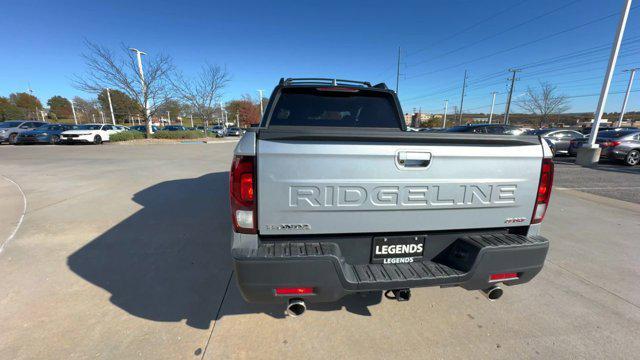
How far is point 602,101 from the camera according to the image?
1112cm

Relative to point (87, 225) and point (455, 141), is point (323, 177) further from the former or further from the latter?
point (87, 225)

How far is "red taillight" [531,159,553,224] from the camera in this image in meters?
2.05

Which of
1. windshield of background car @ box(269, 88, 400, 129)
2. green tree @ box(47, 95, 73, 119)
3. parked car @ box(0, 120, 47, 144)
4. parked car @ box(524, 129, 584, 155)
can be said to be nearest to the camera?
windshield of background car @ box(269, 88, 400, 129)

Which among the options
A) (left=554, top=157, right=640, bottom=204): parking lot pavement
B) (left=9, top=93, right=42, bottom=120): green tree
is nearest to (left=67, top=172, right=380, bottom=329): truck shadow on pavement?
(left=554, top=157, right=640, bottom=204): parking lot pavement

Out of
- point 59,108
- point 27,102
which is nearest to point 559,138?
point 27,102

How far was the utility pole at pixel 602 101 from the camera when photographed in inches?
403

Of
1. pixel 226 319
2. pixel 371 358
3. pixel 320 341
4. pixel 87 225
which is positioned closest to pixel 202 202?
pixel 87 225

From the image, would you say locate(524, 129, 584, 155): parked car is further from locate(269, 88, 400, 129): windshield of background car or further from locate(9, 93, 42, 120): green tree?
locate(9, 93, 42, 120): green tree

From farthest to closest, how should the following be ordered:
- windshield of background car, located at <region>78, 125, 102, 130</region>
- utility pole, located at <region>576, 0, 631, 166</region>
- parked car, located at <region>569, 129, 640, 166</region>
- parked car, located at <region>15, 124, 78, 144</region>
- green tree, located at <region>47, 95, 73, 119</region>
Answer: green tree, located at <region>47, 95, 73, 119</region> < windshield of background car, located at <region>78, 125, 102, 130</region> < parked car, located at <region>15, 124, 78, 144</region> < parked car, located at <region>569, 129, 640, 166</region> < utility pole, located at <region>576, 0, 631, 166</region>

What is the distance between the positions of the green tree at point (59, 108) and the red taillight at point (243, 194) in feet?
349

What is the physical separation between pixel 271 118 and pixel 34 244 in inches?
146

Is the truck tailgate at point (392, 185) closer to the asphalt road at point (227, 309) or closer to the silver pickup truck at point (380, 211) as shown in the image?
the silver pickup truck at point (380, 211)

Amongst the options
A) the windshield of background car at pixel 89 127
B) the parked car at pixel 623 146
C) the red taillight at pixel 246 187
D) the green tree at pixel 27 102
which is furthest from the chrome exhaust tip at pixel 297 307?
the green tree at pixel 27 102

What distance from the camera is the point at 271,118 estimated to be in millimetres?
3133
